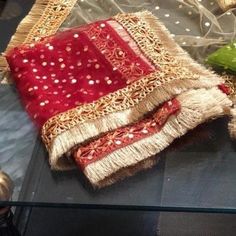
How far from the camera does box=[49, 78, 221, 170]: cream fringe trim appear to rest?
1050mm

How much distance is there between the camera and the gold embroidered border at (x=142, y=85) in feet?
3.55

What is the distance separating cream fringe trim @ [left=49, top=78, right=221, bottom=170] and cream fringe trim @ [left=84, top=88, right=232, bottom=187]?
0.8 inches

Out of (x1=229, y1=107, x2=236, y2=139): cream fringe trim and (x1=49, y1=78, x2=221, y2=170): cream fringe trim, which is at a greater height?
(x1=229, y1=107, x2=236, y2=139): cream fringe trim

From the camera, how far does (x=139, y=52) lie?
46.9 inches

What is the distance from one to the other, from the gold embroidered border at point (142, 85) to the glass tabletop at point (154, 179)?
0.19 feet

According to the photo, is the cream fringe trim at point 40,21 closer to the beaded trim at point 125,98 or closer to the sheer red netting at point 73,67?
the sheer red netting at point 73,67

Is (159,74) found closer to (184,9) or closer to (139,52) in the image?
(139,52)

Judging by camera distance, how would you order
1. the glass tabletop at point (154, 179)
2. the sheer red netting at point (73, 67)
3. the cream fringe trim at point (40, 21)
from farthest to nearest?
1. the cream fringe trim at point (40, 21)
2. the sheer red netting at point (73, 67)
3. the glass tabletop at point (154, 179)

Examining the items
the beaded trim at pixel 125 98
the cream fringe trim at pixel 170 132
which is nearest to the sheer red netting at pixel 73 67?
the beaded trim at pixel 125 98

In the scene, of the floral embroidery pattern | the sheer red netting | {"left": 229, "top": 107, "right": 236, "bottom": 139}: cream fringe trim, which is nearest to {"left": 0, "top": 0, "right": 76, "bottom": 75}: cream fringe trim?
the sheer red netting

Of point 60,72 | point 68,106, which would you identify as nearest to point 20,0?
point 60,72

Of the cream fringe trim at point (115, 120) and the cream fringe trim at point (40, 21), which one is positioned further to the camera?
the cream fringe trim at point (40, 21)

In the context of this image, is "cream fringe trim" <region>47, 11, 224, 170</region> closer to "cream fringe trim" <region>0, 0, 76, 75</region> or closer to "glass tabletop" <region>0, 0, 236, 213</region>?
"glass tabletop" <region>0, 0, 236, 213</region>

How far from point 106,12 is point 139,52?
0.27m
